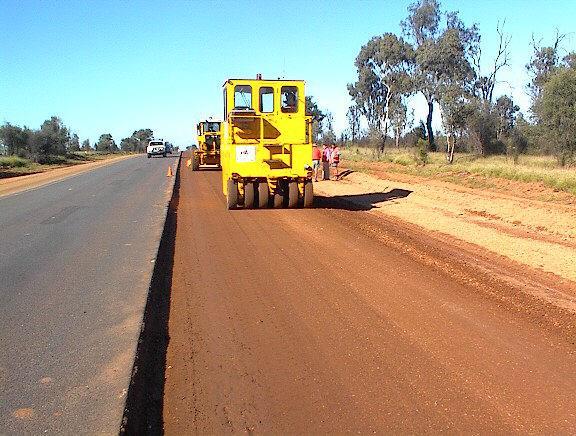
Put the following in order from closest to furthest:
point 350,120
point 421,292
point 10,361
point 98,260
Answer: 1. point 10,361
2. point 421,292
3. point 98,260
4. point 350,120

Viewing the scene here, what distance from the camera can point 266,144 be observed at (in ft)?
51.0

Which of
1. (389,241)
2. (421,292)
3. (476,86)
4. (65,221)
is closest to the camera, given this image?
(421,292)

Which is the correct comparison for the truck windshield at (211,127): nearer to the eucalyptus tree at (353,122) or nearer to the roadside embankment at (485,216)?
the roadside embankment at (485,216)

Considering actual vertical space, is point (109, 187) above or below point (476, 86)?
below

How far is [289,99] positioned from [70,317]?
11.1 meters

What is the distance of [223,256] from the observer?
30.5 feet

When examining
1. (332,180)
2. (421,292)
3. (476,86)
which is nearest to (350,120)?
(476,86)

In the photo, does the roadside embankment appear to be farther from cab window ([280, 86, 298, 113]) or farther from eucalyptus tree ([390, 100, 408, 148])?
eucalyptus tree ([390, 100, 408, 148])

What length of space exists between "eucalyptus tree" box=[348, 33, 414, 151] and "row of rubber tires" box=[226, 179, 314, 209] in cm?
3755

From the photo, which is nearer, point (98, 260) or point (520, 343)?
point (520, 343)

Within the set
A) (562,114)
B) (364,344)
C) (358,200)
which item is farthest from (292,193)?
(562,114)

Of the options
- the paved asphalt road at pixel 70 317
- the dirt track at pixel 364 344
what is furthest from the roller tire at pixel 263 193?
the dirt track at pixel 364 344

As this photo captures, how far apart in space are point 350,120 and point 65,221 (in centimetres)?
6276

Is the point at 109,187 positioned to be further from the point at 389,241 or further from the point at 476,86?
the point at 476,86
